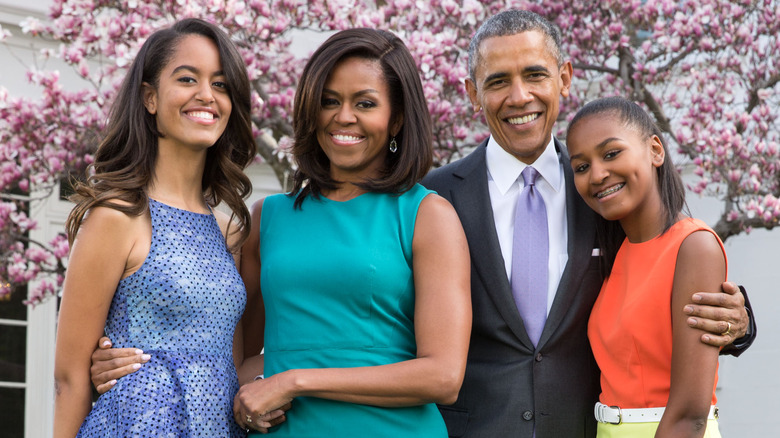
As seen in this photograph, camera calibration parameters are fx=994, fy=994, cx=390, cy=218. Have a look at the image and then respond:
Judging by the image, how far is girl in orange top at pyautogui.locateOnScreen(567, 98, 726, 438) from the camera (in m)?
2.75

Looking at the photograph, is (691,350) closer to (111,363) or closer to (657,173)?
(657,173)

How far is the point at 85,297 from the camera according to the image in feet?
8.89

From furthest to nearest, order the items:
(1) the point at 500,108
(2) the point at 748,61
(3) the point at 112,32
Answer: (2) the point at 748,61 → (3) the point at 112,32 → (1) the point at 500,108

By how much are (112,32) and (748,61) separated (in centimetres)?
425

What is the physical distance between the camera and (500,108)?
3.37 meters

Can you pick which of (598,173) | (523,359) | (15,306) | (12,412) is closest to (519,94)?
(598,173)

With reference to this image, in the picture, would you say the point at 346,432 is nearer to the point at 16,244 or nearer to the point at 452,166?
the point at 452,166

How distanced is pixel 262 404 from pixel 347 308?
354 mm

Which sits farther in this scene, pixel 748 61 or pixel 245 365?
pixel 748 61

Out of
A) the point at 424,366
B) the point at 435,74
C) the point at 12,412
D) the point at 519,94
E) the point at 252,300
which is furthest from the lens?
the point at 12,412

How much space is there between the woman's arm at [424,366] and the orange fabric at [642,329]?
502 millimetres

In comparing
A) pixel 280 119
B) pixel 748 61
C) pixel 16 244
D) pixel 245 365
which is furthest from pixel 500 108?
pixel 748 61

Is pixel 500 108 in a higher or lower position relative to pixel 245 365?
higher

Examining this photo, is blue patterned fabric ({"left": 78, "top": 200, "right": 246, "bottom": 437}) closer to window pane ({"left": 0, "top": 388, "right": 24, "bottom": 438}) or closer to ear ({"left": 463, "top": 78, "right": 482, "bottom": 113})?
ear ({"left": 463, "top": 78, "right": 482, "bottom": 113})
